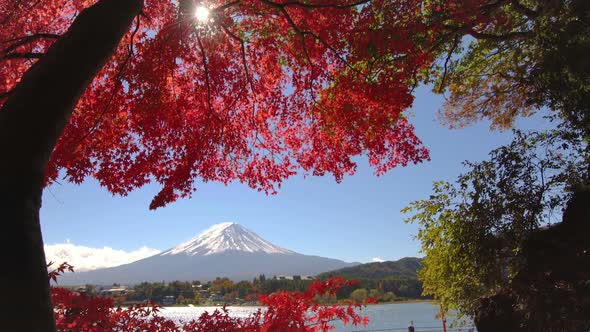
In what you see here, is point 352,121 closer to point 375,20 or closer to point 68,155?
point 375,20

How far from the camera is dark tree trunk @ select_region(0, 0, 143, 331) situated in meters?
2.19

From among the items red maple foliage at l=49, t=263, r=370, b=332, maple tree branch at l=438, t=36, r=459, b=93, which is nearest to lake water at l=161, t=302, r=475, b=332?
red maple foliage at l=49, t=263, r=370, b=332

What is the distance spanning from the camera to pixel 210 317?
5.54 metres

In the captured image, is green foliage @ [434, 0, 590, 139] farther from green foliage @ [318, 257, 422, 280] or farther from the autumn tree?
green foliage @ [318, 257, 422, 280]

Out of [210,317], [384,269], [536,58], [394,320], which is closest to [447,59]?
[536,58]

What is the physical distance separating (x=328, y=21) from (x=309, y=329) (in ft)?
16.4

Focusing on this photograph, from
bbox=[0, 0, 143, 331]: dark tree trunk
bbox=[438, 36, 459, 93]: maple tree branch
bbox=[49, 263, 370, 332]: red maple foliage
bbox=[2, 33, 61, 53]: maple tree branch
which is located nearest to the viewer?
bbox=[0, 0, 143, 331]: dark tree trunk

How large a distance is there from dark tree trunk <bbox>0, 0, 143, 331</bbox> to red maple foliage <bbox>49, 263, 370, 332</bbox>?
2574 millimetres

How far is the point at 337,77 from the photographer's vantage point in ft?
26.0

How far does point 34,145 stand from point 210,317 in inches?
147

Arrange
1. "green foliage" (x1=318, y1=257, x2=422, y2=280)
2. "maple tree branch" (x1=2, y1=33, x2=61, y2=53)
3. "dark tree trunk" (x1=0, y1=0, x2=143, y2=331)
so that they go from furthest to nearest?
1. "green foliage" (x1=318, y1=257, x2=422, y2=280)
2. "maple tree branch" (x1=2, y1=33, x2=61, y2=53)
3. "dark tree trunk" (x1=0, y1=0, x2=143, y2=331)

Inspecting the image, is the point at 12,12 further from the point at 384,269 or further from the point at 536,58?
the point at 384,269

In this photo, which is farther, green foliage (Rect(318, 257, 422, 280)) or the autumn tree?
green foliage (Rect(318, 257, 422, 280))

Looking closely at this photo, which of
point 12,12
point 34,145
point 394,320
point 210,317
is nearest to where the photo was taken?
point 34,145
